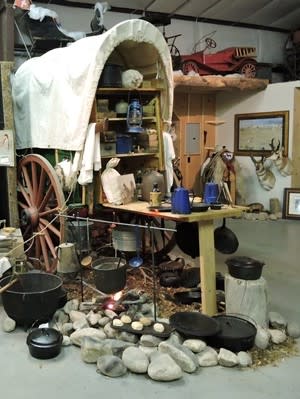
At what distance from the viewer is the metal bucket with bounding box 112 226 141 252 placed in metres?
4.23

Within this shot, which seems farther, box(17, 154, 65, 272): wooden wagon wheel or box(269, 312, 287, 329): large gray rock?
box(17, 154, 65, 272): wooden wagon wheel

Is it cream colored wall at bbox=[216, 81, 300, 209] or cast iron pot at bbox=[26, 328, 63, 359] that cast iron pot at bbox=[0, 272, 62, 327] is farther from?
cream colored wall at bbox=[216, 81, 300, 209]

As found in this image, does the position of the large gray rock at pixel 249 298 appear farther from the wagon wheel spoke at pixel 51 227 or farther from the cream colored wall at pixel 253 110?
the cream colored wall at pixel 253 110

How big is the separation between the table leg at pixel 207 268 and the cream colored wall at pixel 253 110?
4.62 meters

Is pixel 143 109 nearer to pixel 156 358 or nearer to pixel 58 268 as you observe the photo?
pixel 58 268

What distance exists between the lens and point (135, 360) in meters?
2.78

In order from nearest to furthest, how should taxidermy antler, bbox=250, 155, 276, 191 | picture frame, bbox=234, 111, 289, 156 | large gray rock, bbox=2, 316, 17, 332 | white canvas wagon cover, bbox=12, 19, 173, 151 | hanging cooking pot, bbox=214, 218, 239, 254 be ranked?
large gray rock, bbox=2, 316, 17, 332 < hanging cooking pot, bbox=214, 218, 239, 254 < white canvas wagon cover, bbox=12, 19, 173, 151 < picture frame, bbox=234, 111, 289, 156 < taxidermy antler, bbox=250, 155, 276, 191

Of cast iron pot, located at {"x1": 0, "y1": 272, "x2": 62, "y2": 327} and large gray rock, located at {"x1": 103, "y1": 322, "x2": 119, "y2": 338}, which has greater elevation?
cast iron pot, located at {"x1": 0, "y1": 272, "x2": 62, "y2": 327}

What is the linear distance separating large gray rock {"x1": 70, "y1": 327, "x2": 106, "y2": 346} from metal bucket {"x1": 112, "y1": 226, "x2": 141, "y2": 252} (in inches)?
46.7

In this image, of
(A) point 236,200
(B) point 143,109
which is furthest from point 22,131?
(A) point 236,200

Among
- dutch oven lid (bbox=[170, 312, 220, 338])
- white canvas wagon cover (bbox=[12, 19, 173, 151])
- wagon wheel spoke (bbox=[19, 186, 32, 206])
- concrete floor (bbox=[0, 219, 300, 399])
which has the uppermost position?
white canvas wagon cover (bbox=[12, 19, 173, 151])

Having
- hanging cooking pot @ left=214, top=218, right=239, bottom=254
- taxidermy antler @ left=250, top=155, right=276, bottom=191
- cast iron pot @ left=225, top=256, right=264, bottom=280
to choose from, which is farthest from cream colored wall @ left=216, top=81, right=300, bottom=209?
cast iron pot @ left=225, top=256, right=264, bottom=280

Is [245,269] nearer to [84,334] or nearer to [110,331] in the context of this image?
[110,331]

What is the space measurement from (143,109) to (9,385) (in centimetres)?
292
